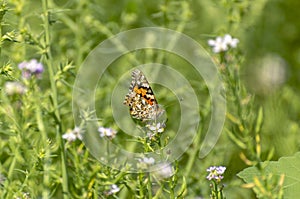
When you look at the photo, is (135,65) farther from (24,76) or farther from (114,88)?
(24,76)

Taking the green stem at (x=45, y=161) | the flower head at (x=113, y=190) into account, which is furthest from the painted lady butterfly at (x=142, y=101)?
the green stem at (x=45, y=161)

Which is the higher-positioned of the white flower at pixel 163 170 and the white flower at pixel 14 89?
the white flower at pixel 14 89

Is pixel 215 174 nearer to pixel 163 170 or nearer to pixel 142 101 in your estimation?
pixel 163 170

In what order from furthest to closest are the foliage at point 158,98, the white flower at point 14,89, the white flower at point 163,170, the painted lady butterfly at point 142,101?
the painted lady butterfly at point 142,101, the white flower at point 163,170, the foliage at point 158,98, the white flower at point 14,89

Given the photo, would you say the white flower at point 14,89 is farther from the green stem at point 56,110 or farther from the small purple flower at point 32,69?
the green stem at point 56,110

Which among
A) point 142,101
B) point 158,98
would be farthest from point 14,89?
point 158,98

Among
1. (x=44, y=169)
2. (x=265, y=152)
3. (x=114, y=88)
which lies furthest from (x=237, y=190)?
(x=44, y=169)
